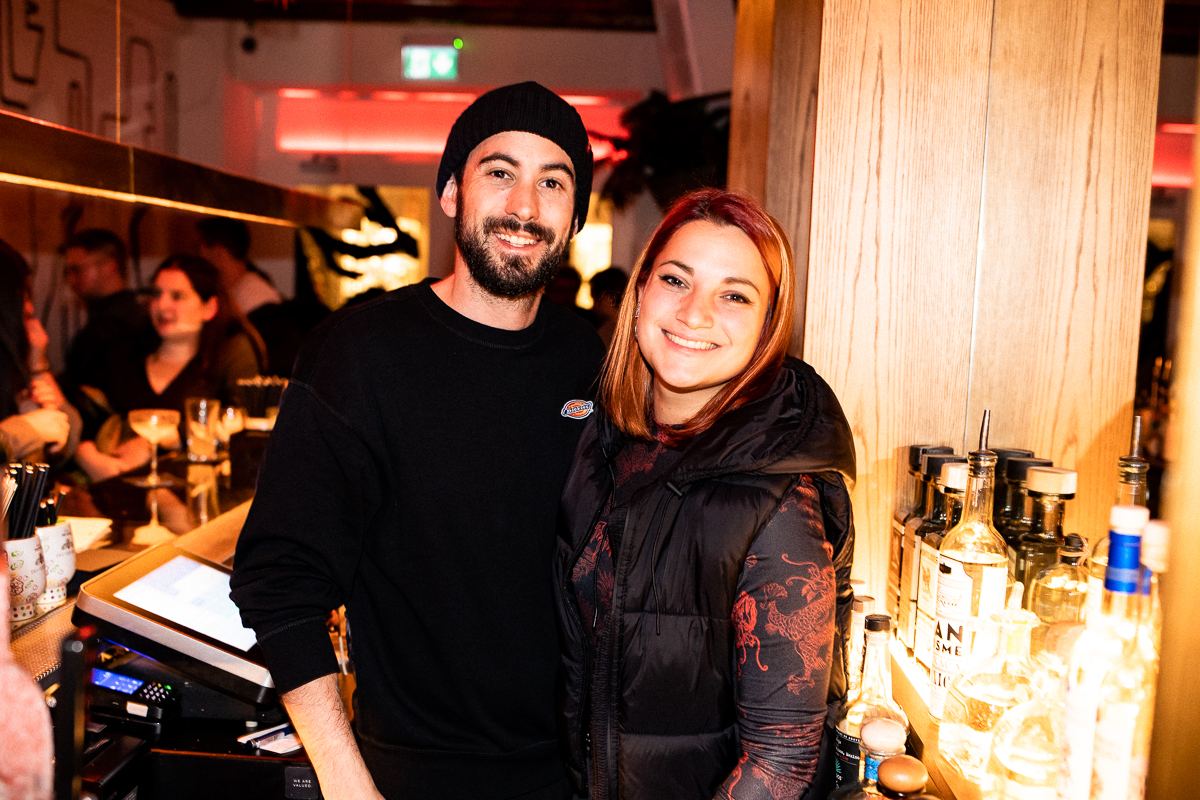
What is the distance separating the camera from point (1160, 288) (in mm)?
1322

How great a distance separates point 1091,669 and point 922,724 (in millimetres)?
501

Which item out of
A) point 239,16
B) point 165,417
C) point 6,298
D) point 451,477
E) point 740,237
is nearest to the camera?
point 740,237

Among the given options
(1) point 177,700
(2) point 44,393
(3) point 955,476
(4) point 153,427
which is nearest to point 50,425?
(2) point 44,393

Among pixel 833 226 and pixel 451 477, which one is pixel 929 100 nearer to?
pixel 833 226

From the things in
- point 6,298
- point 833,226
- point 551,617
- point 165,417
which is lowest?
point 551,617

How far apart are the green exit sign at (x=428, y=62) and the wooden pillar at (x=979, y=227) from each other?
222 inches

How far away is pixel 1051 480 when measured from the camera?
3.78 feet

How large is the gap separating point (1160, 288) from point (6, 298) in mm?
2939

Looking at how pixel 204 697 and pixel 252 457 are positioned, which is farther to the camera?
pixel 252 457

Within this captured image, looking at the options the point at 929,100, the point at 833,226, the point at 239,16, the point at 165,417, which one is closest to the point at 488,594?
the point at 833,226

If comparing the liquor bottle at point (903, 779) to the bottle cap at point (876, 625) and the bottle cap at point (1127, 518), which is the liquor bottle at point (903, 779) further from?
the bottle cap at point (1127, 518)

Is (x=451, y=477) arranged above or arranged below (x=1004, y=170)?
below

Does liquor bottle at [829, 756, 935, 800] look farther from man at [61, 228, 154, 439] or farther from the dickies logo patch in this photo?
man at [61, 228, 154, 439]

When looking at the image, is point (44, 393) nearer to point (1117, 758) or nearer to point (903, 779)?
point (903, 779)
